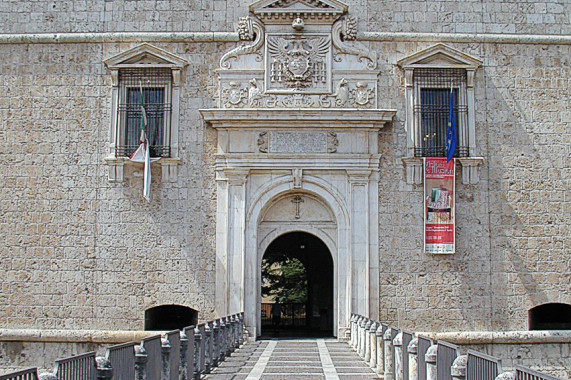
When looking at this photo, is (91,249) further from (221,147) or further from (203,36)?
(203,36)

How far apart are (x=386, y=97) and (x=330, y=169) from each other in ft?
8.97

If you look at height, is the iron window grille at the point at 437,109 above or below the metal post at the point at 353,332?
above

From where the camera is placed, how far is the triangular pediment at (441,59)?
2136 centimetres

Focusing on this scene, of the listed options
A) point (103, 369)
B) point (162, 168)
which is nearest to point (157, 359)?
point (103, 369)

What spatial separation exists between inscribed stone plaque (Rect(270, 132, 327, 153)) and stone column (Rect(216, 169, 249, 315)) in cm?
119

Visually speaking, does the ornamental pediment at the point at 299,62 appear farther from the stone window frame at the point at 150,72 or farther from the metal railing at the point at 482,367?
the metal railing at the point at 482,367

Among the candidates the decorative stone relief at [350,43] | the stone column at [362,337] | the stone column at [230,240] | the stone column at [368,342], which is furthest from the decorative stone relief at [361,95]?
the stone column at [368,342]

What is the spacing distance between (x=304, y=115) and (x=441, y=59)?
443 centimetres

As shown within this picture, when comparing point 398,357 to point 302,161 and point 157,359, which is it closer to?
point 157,359

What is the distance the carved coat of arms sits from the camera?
70.0ft

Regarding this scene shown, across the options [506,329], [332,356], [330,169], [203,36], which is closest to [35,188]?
[203,36]

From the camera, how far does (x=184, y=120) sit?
21.5 metres

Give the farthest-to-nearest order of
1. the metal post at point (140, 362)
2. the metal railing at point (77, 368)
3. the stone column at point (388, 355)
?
1. the stone column at point (388, 355)
2. the metal post at point (140, 362)
3. the metal railing at point (77, 368)

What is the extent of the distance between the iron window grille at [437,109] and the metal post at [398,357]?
10470 millimetres
